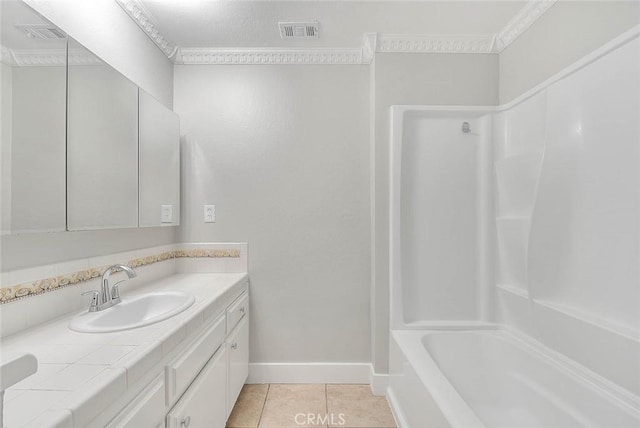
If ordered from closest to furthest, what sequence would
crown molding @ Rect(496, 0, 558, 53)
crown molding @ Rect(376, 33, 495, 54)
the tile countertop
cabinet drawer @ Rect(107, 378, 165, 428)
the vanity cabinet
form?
the tile countertop
cabinet drawer @ Rect(107, 378, 165, 428)
the vanity cabinet
crown molding @ Rect(496, 0, 558, 53)
crown molding @ Rect(376, 33, 495, 54)

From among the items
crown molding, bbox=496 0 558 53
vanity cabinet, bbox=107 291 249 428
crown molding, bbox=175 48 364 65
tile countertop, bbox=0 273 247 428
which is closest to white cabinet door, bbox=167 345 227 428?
vanity cabinet, bbox=107 291 249 428

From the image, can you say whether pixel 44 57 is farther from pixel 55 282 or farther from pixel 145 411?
pixel 145 411

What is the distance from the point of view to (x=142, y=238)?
195 cm

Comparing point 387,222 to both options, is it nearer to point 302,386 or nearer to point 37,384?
point 302,386

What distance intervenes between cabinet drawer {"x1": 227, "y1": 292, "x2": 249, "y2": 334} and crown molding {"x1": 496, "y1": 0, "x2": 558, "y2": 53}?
8.05 feet

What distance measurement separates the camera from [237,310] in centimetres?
199

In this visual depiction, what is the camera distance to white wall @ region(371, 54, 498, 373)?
2168 millimetres

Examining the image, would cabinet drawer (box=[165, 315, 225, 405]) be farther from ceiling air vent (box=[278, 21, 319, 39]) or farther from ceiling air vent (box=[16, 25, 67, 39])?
ceiling air vent (box=[278, 21, 319, 39])

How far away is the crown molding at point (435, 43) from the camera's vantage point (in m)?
2.12

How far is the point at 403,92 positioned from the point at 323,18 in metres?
0.71

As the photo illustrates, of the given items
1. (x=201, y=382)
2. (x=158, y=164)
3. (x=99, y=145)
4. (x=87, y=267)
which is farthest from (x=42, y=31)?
(x=201, y=382)

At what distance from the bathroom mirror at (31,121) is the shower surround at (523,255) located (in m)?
1.67

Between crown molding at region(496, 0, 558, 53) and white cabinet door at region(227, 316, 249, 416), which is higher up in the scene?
crown molding at region(496, 0, 558, 53)

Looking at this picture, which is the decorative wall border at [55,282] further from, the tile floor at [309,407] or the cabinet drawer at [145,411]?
the tile floor at [309,407]
